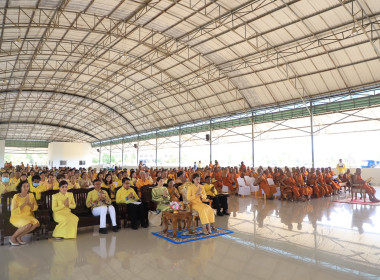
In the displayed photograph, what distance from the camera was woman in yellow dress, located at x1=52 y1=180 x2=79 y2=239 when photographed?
227 inches

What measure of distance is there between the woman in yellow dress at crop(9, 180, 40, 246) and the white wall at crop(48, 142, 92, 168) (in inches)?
1496

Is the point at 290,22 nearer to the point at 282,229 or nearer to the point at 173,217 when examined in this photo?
the point at 282,229

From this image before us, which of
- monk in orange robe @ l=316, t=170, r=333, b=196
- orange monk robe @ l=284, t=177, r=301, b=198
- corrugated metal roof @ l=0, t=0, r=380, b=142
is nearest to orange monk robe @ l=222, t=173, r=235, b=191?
orange monk robe @ l=284, t=177, r=301, b=198

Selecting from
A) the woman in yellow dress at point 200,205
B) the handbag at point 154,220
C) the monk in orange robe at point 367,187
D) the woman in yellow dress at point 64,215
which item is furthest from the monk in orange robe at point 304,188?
the woman in yellow dress at point 64,215

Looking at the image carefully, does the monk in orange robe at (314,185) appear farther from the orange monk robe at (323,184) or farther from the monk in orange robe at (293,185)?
the monk in orange robe at (293,185)

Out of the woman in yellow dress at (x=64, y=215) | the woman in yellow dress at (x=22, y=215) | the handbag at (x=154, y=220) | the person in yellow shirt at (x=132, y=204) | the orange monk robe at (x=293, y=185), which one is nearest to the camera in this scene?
the woman in yellow dress at (x=22, y=215)

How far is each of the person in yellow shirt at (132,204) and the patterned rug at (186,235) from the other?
0.71 meters

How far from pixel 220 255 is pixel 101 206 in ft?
9.79

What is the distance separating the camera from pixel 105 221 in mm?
6324

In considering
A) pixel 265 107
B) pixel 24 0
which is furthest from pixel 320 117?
pixel 24 0

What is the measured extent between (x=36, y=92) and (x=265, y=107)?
71.6 feet

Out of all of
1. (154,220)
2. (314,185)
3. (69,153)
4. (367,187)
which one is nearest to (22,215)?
(154,220)

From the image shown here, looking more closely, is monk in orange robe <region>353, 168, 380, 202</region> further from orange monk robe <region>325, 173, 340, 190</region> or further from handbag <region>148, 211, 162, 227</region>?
handbag <region>148, 211, 162, 227</region>

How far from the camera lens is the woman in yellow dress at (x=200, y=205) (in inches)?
240
